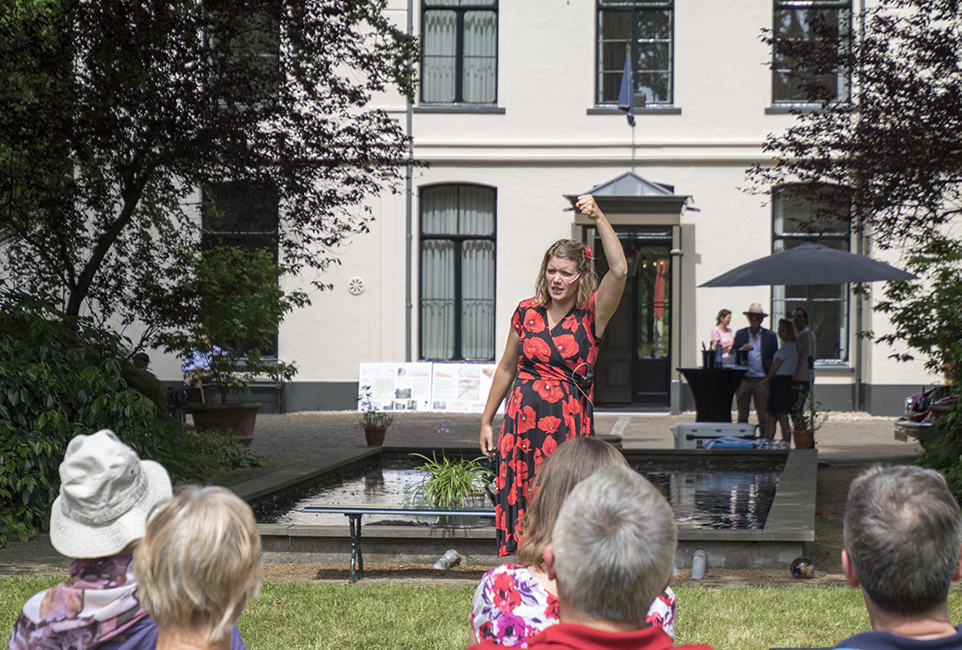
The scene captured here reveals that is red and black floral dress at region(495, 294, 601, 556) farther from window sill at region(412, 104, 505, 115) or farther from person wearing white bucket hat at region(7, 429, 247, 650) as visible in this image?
window sill at region(412, 104, 505, 115)

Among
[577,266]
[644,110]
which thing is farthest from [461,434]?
[577,266]

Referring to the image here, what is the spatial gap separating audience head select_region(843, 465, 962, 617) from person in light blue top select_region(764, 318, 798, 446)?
10.7 metres

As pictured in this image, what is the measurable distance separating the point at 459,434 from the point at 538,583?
41.5 ft

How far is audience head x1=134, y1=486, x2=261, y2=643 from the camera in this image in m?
2.03

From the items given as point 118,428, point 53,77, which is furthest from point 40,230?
point 118,428

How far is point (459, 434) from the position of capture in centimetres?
1527

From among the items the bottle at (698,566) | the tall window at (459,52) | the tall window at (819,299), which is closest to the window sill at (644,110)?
the tall window at (459,52)

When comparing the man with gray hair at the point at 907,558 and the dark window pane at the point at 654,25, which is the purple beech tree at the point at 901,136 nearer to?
the man with gray hair at the point at 907,558

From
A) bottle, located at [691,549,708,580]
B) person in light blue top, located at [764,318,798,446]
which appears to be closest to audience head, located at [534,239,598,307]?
bottle, located at [691,549,708,580]

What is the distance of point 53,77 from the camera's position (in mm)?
8930

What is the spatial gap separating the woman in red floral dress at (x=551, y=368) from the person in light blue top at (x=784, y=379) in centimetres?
805

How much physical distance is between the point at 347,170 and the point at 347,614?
6089mm

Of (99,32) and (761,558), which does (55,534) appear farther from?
(99,32)

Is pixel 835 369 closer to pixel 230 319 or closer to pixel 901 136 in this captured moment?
pixel 901 136
